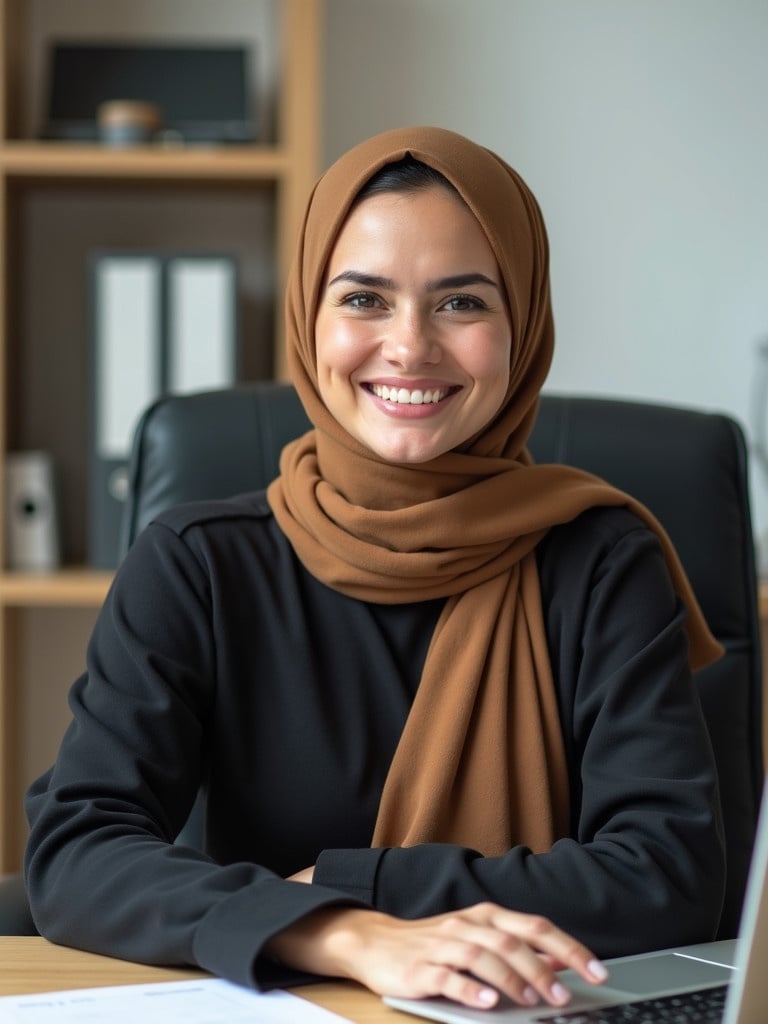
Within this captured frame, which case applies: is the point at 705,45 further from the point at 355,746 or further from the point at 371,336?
the point at 355,746

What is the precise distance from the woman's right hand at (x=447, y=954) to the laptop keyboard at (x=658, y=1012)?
0.02m

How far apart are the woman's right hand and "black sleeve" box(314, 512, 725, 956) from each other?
0.11 m

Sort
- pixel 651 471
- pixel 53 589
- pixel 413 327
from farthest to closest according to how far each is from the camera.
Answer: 1. pixel 53 589
2. pixel 651 471
3. pixel 413 327

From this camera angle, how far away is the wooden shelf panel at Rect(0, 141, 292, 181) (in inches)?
84.2

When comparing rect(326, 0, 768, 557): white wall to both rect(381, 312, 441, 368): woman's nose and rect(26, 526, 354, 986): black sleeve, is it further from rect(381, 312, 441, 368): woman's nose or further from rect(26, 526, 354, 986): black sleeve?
rect(26, 526, 354, 986): black sleeve

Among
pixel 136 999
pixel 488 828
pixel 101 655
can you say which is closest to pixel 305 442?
pixel 101 655

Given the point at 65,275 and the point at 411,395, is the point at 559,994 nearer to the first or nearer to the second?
the point at 411,395

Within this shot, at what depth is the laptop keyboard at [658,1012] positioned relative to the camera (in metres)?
0.76

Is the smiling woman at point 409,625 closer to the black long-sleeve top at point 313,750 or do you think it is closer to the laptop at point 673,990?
the black long-sleeve top at point 313,750

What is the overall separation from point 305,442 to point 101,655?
1.13ft

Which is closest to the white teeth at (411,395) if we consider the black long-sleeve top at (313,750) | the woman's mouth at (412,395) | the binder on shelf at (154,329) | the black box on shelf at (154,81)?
the woman's mouth at (412,395)

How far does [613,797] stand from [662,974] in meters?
0.23

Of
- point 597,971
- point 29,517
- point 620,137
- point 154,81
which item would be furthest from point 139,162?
point 597,971

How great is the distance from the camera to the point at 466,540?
4.12ft
